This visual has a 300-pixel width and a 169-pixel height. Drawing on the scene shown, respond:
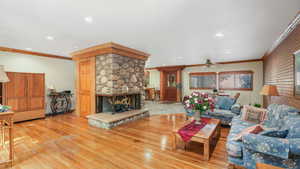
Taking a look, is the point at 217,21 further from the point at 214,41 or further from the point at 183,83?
the point at 183,83

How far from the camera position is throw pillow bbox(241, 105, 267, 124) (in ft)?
10.4

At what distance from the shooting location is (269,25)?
2.85 metres

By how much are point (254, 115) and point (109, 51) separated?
4.41m

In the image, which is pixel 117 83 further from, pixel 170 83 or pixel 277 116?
pixel 170 83

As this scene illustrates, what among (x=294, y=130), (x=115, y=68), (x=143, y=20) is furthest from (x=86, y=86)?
(x=294, y=130)

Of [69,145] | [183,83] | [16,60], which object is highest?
[16,60]

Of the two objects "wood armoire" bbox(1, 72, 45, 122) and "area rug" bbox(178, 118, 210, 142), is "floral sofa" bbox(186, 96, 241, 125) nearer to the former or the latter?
"area rug" bbox(178, 118, 210, 142)

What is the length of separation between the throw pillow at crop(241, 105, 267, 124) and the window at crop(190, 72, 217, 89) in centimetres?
514

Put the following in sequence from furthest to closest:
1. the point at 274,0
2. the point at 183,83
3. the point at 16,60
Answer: the point at 183,83 < the point at 16,60 < the point at 274,0

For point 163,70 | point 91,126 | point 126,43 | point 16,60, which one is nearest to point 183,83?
point 163,70

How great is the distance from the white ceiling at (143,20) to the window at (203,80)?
462cm

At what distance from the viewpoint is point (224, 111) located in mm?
4273

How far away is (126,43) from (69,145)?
3.02 meters

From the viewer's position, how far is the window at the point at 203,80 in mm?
8250
